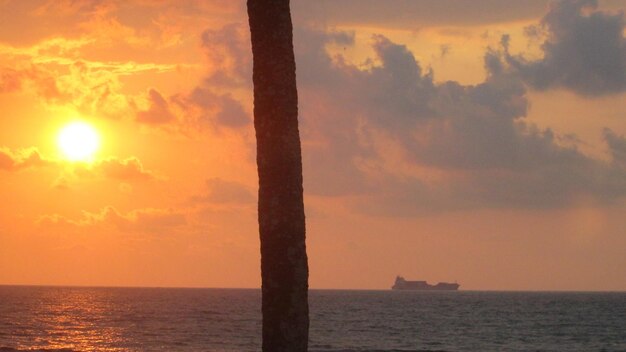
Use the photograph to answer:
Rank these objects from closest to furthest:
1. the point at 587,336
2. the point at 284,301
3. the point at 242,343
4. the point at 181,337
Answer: the point at 284,301 → the point at 242,343 → the point at 181,337 → the point at 587,336

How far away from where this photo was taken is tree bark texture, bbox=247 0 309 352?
9773 mm

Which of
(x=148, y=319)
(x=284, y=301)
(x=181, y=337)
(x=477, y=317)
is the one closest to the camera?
(x=284, y=301)

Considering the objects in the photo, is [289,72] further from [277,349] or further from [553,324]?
[553,324]

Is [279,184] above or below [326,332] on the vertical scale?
above

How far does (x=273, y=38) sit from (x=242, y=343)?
59931mm

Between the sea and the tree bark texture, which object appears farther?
the sea

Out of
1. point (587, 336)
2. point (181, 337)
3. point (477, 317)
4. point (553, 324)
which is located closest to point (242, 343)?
point (181, 337)

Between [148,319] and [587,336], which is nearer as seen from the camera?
[587,336]

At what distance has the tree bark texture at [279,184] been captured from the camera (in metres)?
9.77

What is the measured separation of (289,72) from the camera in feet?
33.4

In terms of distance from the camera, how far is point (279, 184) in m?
9.90

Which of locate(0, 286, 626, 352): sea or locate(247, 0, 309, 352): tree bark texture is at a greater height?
locate(247, 0, 309, 352): tree bark texture

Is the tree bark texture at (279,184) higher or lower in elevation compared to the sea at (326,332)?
higher

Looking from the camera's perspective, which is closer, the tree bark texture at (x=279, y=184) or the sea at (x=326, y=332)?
the tree bark texture at (x=279, y=184)
